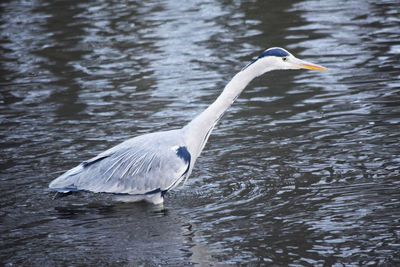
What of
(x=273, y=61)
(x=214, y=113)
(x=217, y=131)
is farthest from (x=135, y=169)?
(x=217, y=131)

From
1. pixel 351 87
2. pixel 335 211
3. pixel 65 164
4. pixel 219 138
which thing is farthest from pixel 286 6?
pixel 335 211

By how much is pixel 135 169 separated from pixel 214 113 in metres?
1.00

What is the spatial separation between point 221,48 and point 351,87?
3.35 metres

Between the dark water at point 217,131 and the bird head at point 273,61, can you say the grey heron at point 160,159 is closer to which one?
the bird head at point 273,61

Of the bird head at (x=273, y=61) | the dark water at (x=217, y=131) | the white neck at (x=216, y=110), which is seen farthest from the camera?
the white neck at (x=216, y=110)

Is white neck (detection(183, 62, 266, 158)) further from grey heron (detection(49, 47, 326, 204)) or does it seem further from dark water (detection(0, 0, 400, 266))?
dark water (detection(0, 0, 400, 266))

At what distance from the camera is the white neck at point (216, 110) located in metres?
7.43

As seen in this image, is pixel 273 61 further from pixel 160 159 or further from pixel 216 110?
pixel 160 159

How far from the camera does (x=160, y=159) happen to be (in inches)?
295

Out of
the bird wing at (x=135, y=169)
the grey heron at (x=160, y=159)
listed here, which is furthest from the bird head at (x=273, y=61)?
the bird wing at (x=135, y=169)

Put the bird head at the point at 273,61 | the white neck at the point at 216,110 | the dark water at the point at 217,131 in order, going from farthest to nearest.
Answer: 1. the white neck at the point at 216,110
2. the bird head at the point at 273,61
3. the dark water at the point at 217,131

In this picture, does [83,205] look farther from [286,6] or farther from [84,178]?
[286,6]

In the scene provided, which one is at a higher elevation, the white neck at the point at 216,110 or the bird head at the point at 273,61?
the bird head at the point at 273,61

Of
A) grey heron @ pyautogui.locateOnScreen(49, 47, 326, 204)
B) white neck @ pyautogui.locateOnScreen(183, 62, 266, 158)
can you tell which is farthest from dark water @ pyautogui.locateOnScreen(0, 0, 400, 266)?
white neck @ pyautogui.locateOnScreen(183, 62, 266, 158)
